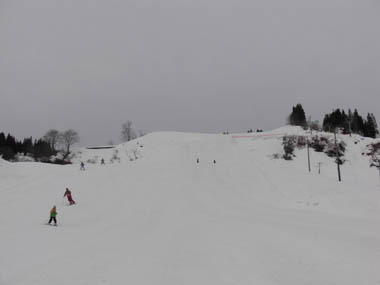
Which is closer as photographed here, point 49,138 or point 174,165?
point 174,165

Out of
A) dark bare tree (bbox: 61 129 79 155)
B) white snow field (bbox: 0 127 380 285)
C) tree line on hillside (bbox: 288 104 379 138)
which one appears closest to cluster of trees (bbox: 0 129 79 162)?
dark bare tree (bbox: 61 129 79 155)

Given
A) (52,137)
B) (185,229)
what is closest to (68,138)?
(52,137)

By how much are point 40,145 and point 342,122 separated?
118 meters

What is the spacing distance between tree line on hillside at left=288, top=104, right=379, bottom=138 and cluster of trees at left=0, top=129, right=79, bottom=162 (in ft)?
292

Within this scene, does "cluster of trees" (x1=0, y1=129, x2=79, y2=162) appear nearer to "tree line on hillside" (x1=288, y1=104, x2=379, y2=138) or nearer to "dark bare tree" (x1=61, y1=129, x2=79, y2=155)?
"dark bare tree" (x1=61, y1=129, x2=79, y2=155)

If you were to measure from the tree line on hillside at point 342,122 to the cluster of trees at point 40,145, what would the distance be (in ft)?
292

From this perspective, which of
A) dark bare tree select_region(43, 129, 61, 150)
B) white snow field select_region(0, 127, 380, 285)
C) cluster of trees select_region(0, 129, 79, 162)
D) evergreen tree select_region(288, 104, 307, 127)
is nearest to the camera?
white snow field select_region(0, 127, 380, 285)

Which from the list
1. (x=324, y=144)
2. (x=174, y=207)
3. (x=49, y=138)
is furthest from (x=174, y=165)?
(x=49, y=138)

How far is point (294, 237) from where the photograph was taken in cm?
1123

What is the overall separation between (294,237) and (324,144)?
2208 inches

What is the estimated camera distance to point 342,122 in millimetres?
95938

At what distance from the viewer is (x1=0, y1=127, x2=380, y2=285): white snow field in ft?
25.0

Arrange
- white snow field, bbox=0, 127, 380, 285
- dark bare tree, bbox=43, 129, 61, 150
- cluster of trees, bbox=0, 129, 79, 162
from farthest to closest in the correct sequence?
dark bare tree, bbox=43, 129, 61, 150, cluster of trees, bbox=0, 129, 79, 162, white snow field, bbox=0, 127, 380, 285

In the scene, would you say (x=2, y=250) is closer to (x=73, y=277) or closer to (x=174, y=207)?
(x=73, y=277)
